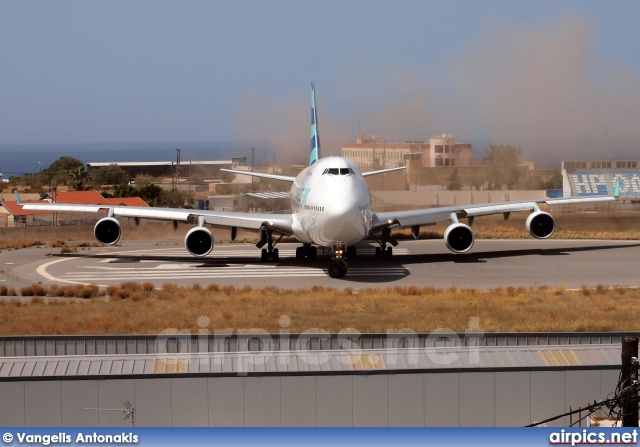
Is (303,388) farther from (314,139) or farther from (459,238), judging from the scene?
(314,139)

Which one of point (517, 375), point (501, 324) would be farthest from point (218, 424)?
point (501, 324)

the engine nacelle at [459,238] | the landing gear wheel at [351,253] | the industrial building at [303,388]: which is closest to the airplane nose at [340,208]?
the engine nacelle at [459,238]

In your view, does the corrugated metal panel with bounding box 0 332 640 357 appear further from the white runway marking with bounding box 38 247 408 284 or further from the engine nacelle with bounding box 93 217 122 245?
the engine nacelle with bounding box 93 217 122 245

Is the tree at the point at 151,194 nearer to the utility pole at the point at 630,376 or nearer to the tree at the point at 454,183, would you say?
the tree at the point at 454,183

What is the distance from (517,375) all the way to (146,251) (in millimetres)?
39223

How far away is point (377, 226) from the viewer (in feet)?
139

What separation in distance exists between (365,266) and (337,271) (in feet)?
13.7

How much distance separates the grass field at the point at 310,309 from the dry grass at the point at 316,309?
3 cm

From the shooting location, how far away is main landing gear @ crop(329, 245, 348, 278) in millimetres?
40156

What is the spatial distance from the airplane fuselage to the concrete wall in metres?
20.5

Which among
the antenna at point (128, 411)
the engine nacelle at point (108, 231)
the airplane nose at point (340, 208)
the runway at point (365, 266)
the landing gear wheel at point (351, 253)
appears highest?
the airplane nose at point (340, 208)

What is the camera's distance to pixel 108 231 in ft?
152

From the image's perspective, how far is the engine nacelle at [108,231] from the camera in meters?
46.3

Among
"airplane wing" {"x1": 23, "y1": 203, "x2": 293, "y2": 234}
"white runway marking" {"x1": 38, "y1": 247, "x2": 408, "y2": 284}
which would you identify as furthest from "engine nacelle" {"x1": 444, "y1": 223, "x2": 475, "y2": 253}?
"airplane wing" {"x1": 23, "y1": 203, "x2": 293, "y2": 234}
